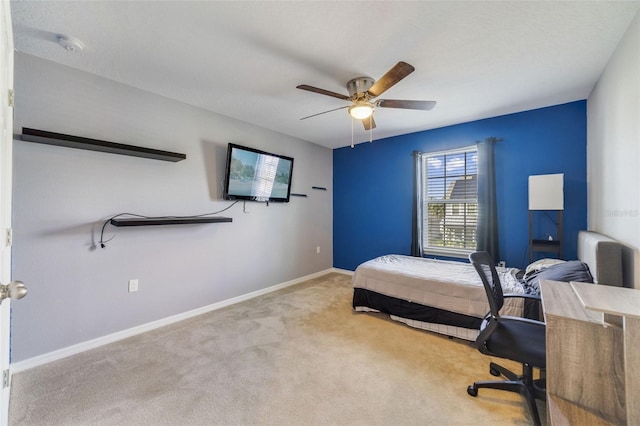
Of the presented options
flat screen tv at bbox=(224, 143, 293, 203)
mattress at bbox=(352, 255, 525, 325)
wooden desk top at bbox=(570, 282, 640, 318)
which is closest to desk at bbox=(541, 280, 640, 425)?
wooden desk top at bbox=(570, 282, 640, 318)

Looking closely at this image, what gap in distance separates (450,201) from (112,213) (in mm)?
4183

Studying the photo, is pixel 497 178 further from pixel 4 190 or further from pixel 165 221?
pixel 4 190

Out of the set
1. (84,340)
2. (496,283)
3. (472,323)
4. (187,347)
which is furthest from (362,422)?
(84,340)

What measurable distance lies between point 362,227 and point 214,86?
3.24 m

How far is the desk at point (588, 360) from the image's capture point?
107 cm

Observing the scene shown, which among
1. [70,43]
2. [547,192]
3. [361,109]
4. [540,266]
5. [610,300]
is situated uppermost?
[70,43]

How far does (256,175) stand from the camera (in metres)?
3.62

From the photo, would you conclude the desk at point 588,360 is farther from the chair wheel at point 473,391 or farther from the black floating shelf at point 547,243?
the black floating shelf at point 547,243

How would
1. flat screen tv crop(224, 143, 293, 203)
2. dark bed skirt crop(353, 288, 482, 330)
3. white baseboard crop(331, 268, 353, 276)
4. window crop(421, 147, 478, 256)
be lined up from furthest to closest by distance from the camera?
white baseboard crop(331, 268, 353, 276) < window crop(421, 147, 478, 256) < flat screen tv crop(224, 143, 293, 203) < dark bed skirt crop(353, 288, 482, 330)

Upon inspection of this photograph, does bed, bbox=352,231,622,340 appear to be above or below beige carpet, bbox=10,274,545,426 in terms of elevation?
above

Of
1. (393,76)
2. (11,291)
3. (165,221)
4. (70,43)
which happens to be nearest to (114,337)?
(165,221)

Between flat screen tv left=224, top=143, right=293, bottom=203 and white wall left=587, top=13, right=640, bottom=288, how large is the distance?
3.40 meters

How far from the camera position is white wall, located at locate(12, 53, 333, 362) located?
2102mm

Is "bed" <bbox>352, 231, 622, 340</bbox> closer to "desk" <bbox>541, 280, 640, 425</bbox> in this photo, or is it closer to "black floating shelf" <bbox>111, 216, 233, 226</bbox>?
"desk" <bbox>541, 280, 640, 425</bbox>
